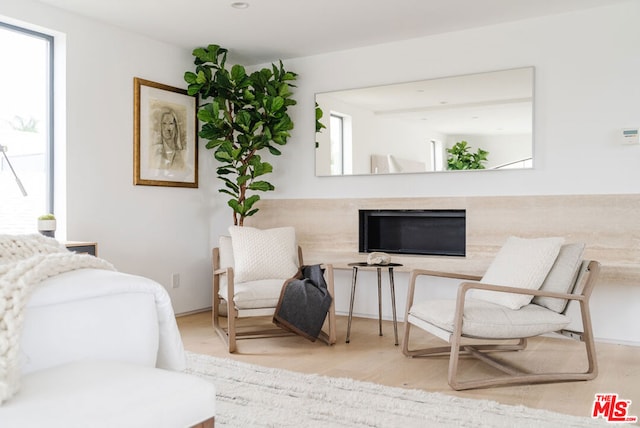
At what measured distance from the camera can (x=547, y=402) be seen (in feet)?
9.59

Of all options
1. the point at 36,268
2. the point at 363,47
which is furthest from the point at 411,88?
the point at 36,268

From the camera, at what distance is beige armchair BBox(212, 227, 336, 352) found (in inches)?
160

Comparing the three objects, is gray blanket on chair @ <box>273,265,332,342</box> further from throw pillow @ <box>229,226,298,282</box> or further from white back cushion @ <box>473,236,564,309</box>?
white back cushion @ <box>473,236,564,309</box>

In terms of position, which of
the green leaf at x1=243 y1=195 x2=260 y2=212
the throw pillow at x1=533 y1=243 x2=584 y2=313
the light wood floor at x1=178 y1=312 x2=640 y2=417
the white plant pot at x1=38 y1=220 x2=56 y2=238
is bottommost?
the light wood floor at x1=178 y1=312 x2=640 y2=417

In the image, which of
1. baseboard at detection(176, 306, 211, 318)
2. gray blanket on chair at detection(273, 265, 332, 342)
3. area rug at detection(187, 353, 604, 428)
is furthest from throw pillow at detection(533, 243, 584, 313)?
baseboard at detection(176, 306, 211, 318)

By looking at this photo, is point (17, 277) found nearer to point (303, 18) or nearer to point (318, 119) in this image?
point (303, 18)

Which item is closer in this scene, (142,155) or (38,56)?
(38,56)

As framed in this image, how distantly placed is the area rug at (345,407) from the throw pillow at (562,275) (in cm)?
81

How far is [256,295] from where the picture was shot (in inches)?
159

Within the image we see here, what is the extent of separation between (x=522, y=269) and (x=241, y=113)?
2.88 metres

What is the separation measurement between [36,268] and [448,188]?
3.67 metres

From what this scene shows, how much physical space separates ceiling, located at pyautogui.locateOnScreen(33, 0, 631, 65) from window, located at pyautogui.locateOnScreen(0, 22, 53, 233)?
0.39 m

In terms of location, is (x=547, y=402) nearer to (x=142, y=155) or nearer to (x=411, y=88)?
(x=411, y=88)

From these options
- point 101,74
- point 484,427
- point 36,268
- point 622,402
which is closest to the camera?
point 36,268
